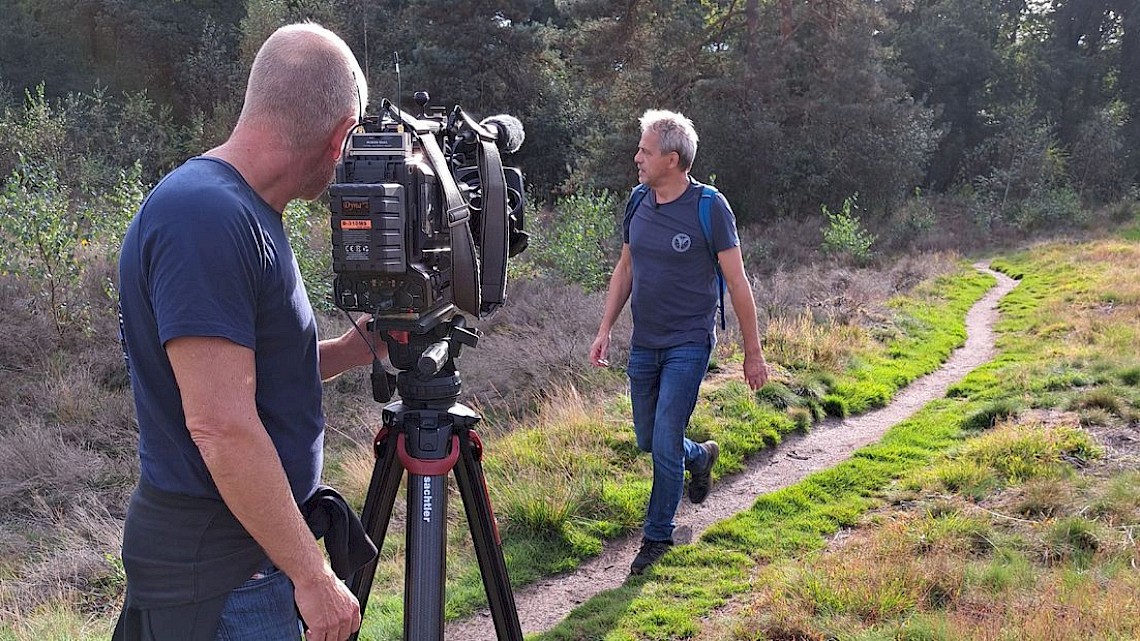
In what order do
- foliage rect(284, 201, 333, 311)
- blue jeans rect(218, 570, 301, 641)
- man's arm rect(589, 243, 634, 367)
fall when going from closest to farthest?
1. blue jeans rect(218, 570, 301, 641)
2. man's arm rect(589, 243, 634, 367)
3. foliage rect(284, 201, 333, 311)

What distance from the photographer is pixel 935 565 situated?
3.65 m

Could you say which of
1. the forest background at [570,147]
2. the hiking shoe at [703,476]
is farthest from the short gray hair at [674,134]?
the forest background at [570,147]

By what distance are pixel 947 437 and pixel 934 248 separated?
15.4 metres

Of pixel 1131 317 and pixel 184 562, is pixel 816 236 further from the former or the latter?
pixel 184 562

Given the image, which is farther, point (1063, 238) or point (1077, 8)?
point (1077, 8)

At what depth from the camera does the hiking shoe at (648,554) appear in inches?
165

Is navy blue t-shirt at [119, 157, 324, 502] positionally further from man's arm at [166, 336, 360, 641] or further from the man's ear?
the man's ear

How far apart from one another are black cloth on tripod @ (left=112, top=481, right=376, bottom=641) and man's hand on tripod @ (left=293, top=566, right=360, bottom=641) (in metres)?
0.18

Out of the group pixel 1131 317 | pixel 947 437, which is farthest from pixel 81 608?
pixel 1131 317

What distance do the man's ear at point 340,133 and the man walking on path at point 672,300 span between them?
2.45 m

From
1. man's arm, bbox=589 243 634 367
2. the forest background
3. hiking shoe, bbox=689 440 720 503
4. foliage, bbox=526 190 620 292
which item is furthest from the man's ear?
foliage, bbox=526 190 620 292

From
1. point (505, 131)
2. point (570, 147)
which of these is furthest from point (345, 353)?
point (570, 147)

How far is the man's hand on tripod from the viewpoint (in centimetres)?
165

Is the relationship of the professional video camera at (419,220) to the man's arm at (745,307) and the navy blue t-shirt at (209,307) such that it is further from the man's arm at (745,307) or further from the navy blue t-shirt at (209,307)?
the man's arm at (745,307)
